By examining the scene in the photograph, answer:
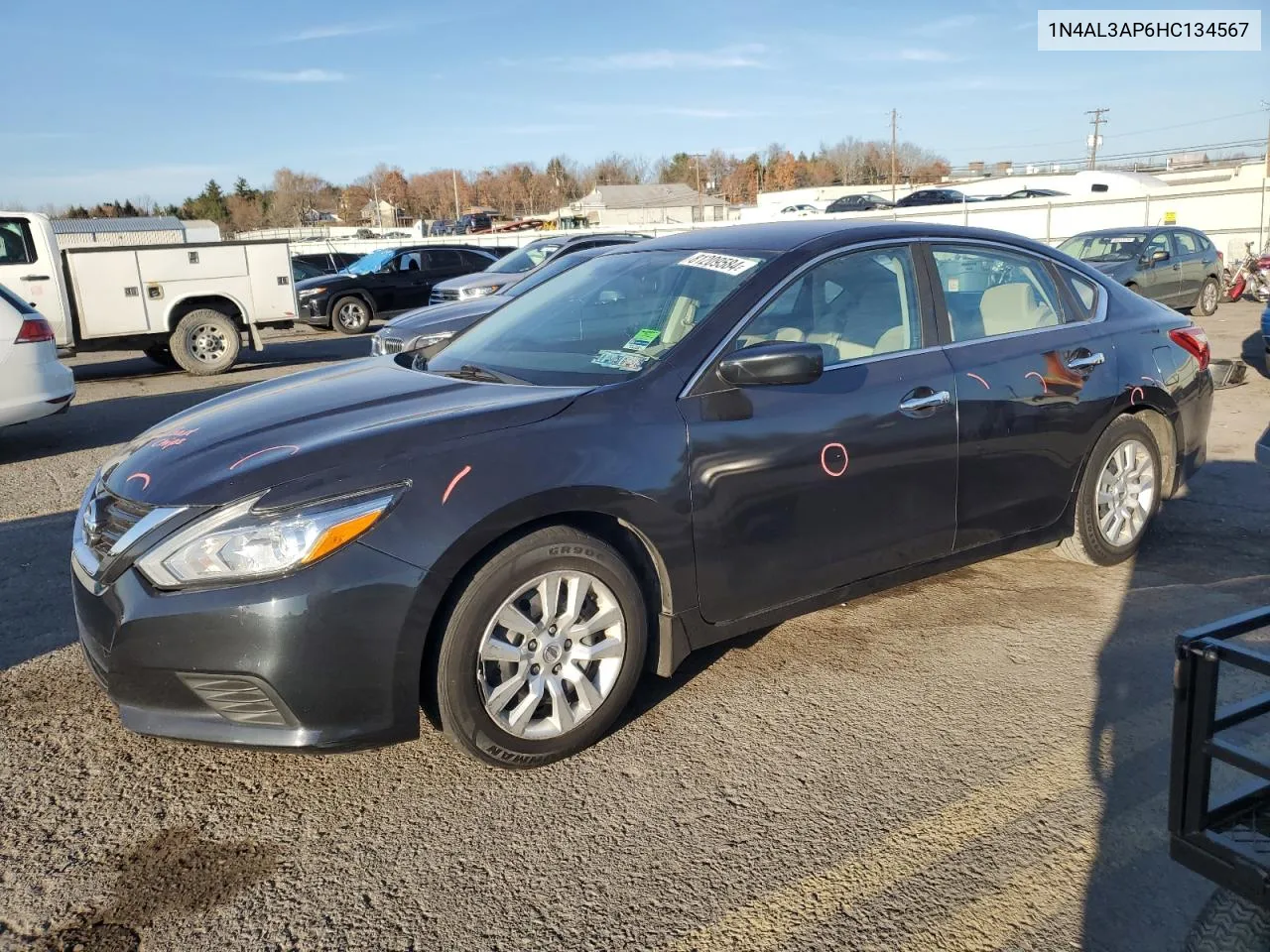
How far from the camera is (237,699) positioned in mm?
2922

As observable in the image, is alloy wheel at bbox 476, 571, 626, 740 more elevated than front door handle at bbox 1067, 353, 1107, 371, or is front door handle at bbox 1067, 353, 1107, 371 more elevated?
front door handle at bbox 1067, 353, 1107, 371

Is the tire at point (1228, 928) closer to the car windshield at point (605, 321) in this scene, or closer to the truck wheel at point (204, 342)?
the car windshield at point (605, 321)

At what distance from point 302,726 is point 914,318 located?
9.30ft

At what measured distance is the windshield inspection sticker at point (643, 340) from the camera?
3791mm

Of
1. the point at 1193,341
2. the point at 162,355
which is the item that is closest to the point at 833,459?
the point at 1193,341

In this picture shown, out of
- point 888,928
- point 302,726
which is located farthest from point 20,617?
point 888,928

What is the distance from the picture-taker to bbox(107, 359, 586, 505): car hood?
9.80ft

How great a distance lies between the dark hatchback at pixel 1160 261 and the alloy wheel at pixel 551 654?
15019 mm

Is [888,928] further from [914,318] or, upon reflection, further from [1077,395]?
[1077,395]

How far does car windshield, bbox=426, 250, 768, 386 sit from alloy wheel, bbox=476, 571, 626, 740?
2.63ft

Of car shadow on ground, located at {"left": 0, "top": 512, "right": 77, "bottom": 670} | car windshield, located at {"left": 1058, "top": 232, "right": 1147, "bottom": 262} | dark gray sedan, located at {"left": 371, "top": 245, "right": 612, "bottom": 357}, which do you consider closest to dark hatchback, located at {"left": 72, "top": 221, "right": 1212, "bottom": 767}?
car shadow on ground, located at {"left": 0, "top": 512, "right": 77, "bottom": 670}

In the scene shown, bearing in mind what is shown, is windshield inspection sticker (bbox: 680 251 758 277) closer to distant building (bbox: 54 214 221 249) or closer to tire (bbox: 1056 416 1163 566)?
tire (bbox: 1056 416 1163 566)

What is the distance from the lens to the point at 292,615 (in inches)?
111

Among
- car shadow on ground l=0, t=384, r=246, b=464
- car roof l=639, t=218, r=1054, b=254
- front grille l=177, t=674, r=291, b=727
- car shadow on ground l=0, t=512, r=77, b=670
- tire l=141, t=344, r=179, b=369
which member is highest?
car roof l=639, t=218, r=1054, b=254
